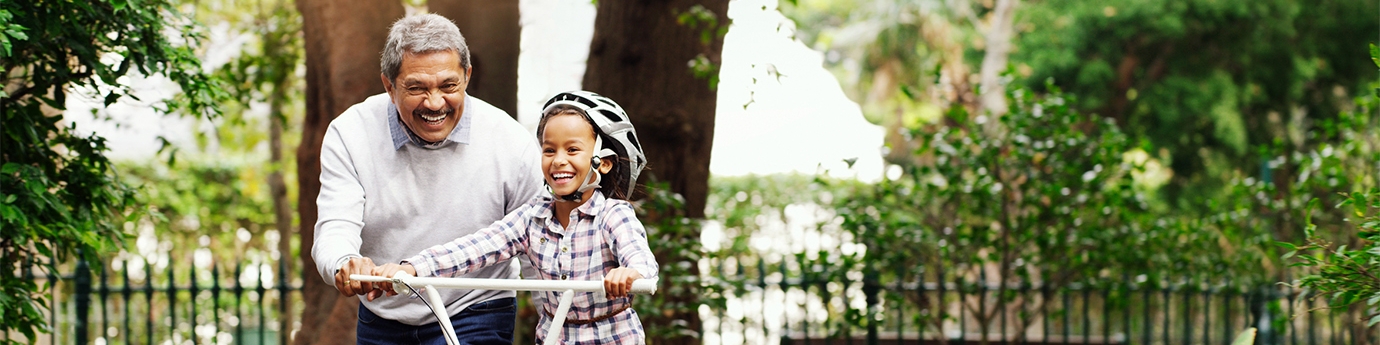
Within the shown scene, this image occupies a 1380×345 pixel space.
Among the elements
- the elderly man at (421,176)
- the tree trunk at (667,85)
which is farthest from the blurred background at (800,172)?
the elderly man at (421,176)

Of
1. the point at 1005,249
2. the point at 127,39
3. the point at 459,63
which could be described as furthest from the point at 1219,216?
the point at 127,39

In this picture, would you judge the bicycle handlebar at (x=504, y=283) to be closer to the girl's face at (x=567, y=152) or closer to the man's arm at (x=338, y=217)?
the man's arm at (x=338, y=217)

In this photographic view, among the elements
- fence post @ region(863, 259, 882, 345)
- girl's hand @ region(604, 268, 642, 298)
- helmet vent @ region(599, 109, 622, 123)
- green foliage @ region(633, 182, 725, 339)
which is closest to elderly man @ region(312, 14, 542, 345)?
helmet vent @ region(599, 109, 622, 123)

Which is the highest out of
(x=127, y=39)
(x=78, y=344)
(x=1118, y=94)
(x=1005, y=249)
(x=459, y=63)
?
(x=1118, y=94)

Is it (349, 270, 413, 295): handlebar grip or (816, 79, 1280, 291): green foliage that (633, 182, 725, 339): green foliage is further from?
(349, 270, 413, 295): handlebar grip

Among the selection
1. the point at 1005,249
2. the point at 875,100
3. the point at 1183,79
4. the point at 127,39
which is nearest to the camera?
the point at 127,39

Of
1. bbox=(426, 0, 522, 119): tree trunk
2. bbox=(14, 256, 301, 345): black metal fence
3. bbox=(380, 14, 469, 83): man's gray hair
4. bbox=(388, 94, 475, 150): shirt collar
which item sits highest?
bbox=(426, 0, 522, 119): tree trunk

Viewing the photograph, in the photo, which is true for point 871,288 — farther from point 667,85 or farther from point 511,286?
point 511,286

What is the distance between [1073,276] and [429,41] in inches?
197

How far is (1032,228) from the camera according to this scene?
20.4 ft

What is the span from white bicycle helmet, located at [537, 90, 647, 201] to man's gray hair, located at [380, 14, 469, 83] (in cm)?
28

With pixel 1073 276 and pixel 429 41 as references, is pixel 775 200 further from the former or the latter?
pixel 429 41

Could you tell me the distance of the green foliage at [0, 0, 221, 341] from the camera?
3.64 m

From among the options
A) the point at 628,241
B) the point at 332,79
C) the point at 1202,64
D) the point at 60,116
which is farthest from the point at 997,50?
the point at 628,241
